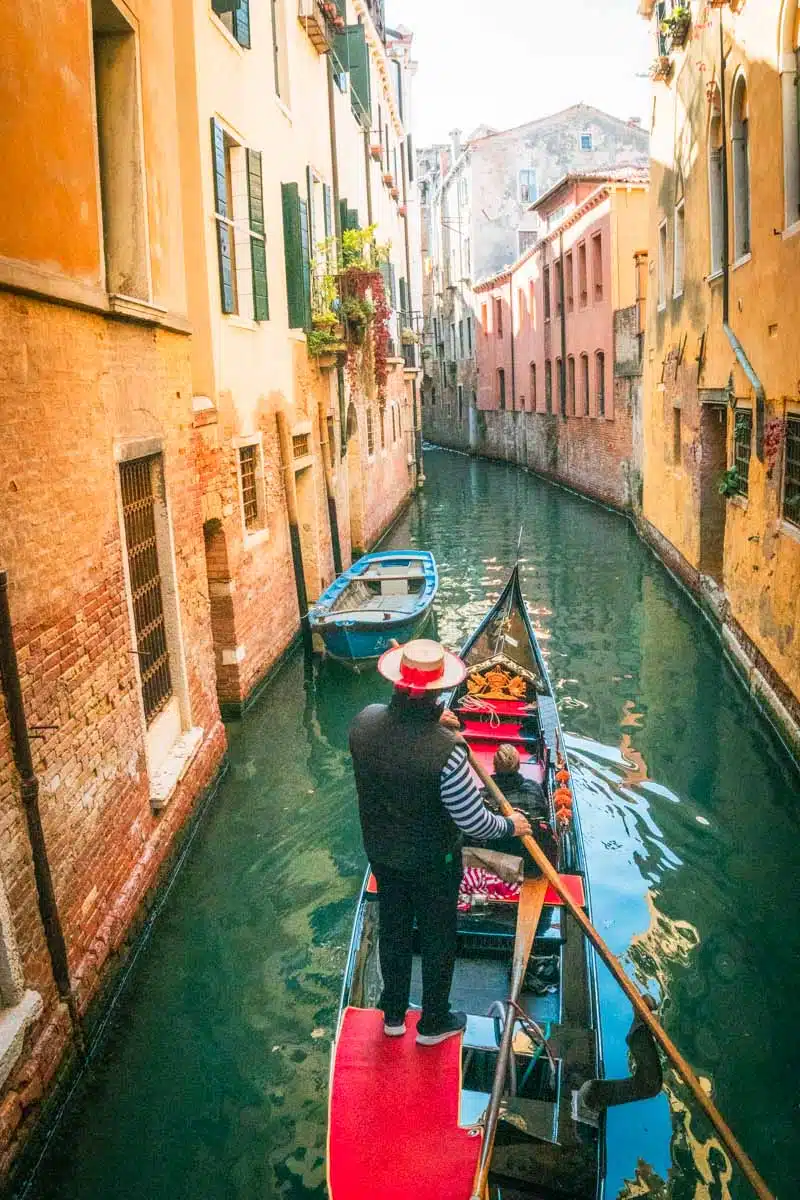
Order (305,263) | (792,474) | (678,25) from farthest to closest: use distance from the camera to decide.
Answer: (678,25) < (305,263) < (792,474)

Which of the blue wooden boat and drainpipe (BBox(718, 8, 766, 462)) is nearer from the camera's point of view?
drainpipe (BBox(718, 8, 766, 462))

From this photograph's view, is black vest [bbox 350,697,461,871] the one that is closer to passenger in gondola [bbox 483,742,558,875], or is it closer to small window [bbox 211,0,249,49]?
passenger in gondola [bbox 483,742,558,875]

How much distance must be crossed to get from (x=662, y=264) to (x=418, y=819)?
12611 mm

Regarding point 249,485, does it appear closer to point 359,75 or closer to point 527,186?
point 359,75

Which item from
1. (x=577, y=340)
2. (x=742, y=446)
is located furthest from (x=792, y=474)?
(x=577, y=340)

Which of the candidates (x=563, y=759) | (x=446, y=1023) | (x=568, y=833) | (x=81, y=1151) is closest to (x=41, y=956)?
(x=81, y=1151)

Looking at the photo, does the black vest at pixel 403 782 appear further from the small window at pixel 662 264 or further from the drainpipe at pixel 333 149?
the small window at pixel 662 264

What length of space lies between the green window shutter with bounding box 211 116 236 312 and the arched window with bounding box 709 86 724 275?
496cm

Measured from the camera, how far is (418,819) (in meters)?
3.45

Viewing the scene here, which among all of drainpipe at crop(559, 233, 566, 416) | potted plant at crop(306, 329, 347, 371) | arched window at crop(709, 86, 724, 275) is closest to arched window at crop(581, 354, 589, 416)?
drainpipe at crop(559, 233, 566, 416)

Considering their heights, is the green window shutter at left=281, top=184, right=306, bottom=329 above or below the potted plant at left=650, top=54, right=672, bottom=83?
below

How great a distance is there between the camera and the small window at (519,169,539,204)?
35812mm

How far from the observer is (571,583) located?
14.0 metres

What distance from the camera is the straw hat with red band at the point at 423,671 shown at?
3.38m
